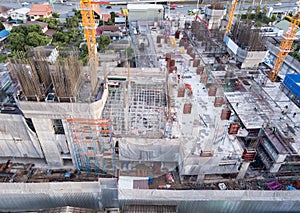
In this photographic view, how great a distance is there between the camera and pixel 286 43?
29500 mm

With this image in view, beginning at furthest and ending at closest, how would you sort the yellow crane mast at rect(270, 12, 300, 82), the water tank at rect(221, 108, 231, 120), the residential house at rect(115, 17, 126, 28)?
the residential house at rect(115, 17, 126, 28)
the yellow crane mast at rect(270, 12, 300, 82)
the water tank at rect(221, 108, 231, 120)

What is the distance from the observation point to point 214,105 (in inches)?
882

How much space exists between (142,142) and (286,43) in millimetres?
24937

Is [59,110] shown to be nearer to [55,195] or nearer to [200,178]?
[55,195]

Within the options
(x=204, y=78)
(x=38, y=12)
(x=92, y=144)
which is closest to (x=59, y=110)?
(x=92, y=144)

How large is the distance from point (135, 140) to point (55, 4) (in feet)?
217

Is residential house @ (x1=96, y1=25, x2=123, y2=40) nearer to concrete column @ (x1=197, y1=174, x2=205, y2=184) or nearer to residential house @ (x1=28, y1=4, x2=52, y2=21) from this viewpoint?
residential house @ (x1=28, y1=4, x2=52, y2=21)

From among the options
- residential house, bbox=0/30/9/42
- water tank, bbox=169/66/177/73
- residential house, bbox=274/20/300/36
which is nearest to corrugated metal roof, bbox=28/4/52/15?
residential house, bbox=0/30/9/42

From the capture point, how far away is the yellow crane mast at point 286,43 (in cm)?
2867

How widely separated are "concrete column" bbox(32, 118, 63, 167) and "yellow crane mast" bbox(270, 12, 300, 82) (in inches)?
1126

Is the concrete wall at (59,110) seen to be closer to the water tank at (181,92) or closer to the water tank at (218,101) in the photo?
the water tank at (181,92)

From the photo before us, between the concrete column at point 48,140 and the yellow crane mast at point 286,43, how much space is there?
2861 cm

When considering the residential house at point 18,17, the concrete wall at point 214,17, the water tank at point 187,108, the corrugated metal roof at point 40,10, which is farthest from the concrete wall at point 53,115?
the corrugated metal roof at point 40,10

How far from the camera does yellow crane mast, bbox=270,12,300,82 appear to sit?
28.7m
